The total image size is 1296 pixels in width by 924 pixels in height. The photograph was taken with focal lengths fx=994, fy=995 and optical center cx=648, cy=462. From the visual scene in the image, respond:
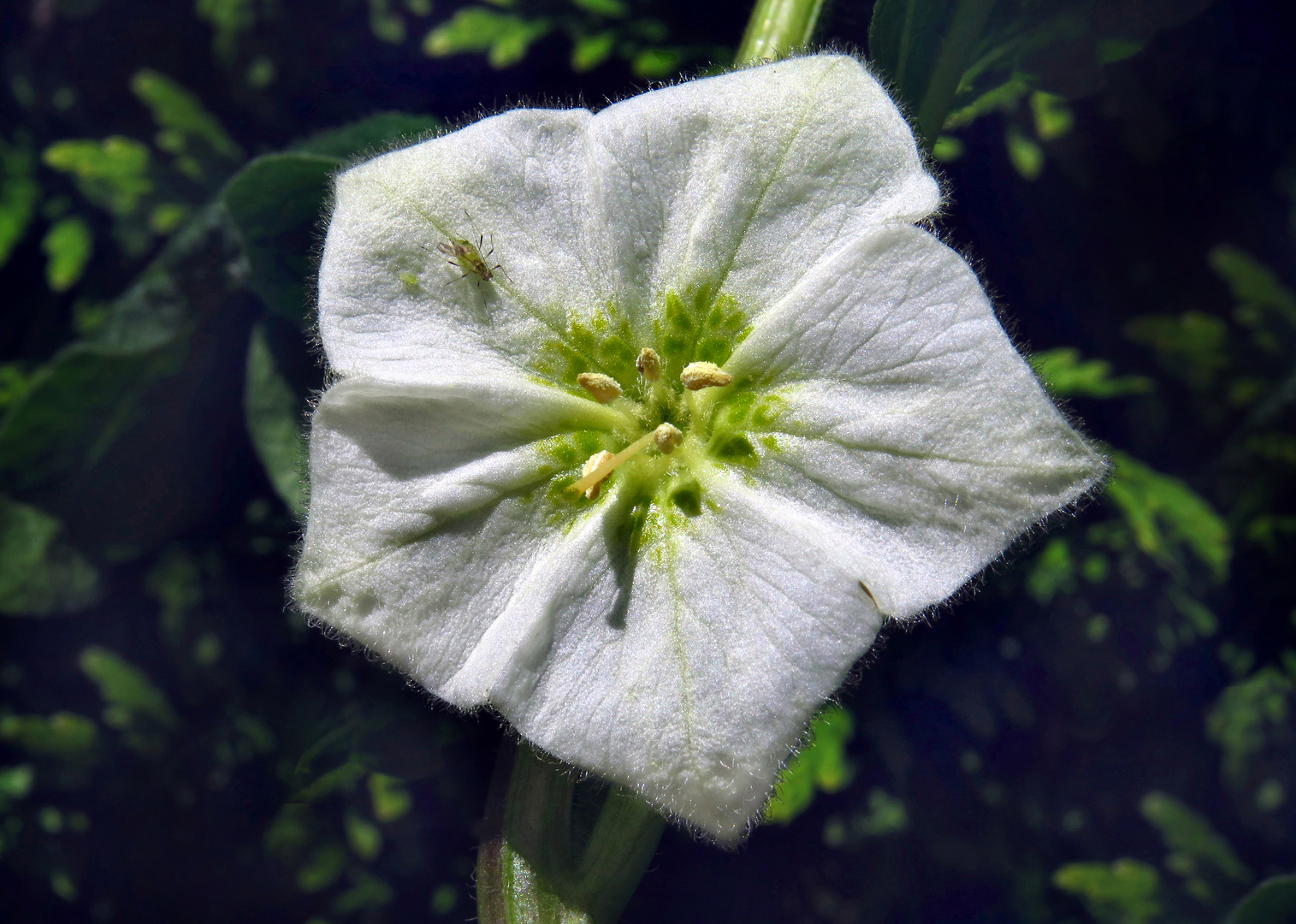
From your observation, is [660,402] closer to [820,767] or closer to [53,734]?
[820,767]

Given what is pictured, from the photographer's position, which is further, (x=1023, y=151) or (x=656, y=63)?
(x=1023, y=151)

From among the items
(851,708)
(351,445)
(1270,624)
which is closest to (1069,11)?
(351,445)

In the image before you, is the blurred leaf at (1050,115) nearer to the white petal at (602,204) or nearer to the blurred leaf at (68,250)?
the white petal at (602,204)

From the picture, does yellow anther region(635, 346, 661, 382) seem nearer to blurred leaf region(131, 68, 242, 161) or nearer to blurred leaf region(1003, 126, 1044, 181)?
blurred leaf region(1003, 126, 1044, 181)

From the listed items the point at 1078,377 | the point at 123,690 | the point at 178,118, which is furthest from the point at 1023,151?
the point at 123,690

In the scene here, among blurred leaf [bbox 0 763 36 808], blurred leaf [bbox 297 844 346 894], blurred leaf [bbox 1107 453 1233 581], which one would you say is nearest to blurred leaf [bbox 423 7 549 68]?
blurred leaf [bbox 1107 453 1233 581]

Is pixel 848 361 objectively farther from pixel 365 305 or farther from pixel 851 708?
pixel 851 708

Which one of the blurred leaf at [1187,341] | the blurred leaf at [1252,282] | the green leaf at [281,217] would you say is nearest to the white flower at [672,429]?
the green leaf at [281,217]
